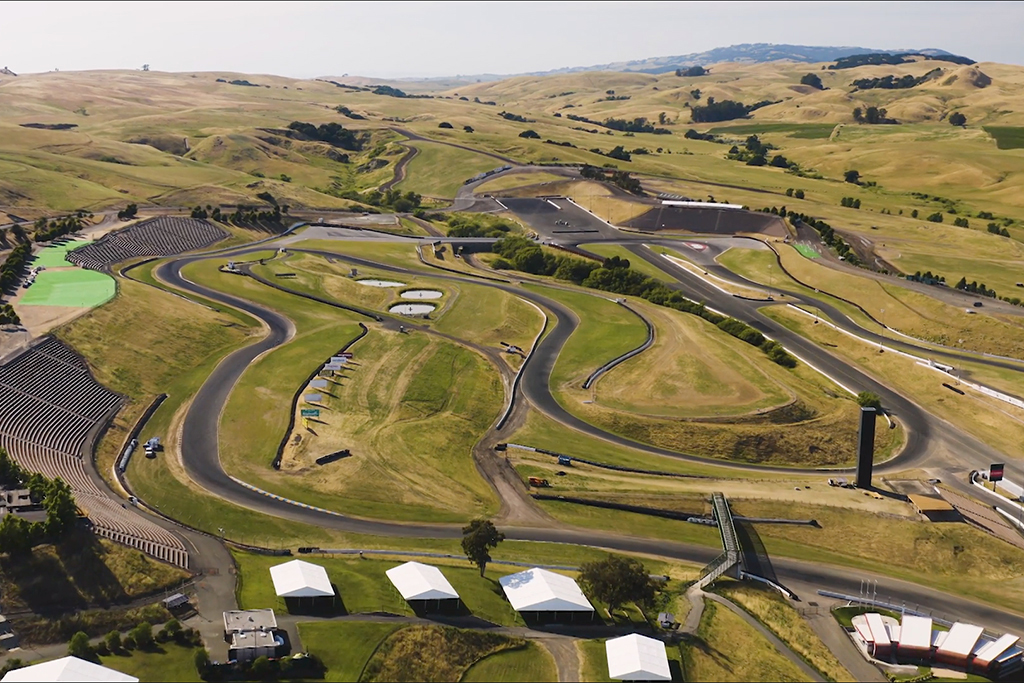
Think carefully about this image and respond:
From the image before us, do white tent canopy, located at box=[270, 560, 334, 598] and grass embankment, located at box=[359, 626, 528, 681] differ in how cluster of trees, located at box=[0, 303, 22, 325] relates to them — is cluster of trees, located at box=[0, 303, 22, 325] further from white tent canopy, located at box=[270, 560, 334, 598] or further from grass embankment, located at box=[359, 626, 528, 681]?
grass embankment, located at box=[359, 626, 528, 681]

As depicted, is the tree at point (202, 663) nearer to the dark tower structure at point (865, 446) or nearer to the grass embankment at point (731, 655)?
the grass embankment at point (731, 655)

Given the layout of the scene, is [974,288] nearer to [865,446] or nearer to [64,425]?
[865,446]

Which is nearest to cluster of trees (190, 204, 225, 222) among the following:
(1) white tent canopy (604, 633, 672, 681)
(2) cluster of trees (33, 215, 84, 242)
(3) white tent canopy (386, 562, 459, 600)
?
(2) cluster of trees (33, 215, 84, 242)

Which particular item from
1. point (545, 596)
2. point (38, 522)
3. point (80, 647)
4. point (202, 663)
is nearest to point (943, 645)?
point (545, 596)

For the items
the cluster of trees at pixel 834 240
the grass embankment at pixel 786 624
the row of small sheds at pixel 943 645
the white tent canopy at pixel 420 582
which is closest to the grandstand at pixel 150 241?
the white tent canopy at pixel 420 582

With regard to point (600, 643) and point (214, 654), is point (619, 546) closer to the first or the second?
point (600, 643)
